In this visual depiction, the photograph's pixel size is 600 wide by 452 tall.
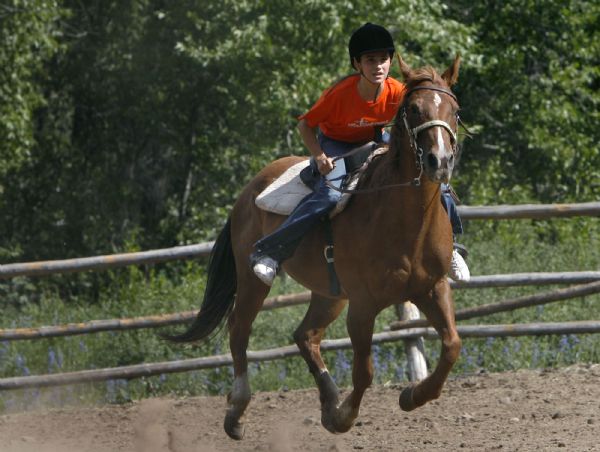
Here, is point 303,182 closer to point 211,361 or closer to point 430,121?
point 430,121

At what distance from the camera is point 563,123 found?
1673 cm

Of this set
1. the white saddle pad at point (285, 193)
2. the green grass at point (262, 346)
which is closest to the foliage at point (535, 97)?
the green grass at point (262, 346)

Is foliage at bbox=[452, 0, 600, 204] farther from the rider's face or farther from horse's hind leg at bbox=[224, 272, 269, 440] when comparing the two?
the rider's face

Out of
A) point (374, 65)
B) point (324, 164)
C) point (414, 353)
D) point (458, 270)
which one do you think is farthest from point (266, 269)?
point (414, 353)

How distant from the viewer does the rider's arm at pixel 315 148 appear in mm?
7195

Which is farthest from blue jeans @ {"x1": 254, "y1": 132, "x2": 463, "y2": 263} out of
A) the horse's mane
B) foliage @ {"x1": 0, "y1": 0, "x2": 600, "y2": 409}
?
foliage @ {"x1": 0, "y1": 0, "x2": 600, "y2": 409}

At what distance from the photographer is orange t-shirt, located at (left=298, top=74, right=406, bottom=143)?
23.5ft

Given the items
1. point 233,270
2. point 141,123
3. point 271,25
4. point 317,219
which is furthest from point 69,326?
point 141,123

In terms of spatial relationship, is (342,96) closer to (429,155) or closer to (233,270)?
(429,155)

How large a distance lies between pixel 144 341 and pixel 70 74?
8.30 metres

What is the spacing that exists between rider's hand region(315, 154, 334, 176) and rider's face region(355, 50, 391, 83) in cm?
56

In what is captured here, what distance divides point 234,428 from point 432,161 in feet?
9.29

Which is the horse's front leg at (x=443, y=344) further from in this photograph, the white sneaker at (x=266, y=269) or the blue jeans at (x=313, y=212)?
the white sneaker at (x=266, y=269)

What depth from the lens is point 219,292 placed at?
28.6 feet
